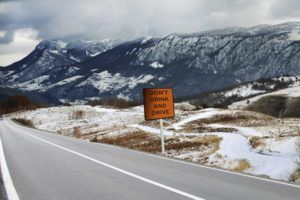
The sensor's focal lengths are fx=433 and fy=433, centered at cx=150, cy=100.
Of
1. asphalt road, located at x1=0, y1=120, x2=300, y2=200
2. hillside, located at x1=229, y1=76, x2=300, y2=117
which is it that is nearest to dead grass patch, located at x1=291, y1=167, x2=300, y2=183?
asphalt road, located at x1=0, y1=120, x2=300, y2=200

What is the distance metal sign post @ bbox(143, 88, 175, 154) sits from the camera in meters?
21.5

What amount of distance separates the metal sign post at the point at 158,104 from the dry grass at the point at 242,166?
3.95 meters

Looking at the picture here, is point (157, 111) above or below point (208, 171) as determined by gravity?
above

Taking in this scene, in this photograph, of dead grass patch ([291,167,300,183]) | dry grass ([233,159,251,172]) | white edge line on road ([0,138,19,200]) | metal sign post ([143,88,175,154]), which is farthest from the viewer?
metal sign post ([143,88,175,154])

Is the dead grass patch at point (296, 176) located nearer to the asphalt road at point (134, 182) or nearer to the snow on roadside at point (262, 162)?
the snow on roadside at point (262, 162)

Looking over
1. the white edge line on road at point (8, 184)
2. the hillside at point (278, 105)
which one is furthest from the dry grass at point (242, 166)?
the hillside at point (278, 105)

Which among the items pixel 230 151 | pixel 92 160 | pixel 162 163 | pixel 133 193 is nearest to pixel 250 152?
pixel 230 151

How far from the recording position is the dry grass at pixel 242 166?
59.0 ft

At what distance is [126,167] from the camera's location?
14539mm

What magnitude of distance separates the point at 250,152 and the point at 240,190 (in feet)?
40.0

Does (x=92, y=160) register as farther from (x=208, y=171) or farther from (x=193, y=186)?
(x=193, y=186)

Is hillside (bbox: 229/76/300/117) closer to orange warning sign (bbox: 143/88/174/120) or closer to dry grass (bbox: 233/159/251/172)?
orange warning sign (bbox: 143/88/174/120)

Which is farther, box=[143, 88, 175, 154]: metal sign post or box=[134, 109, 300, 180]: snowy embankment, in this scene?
box=[143, 88, 175, 154]: metal sign post

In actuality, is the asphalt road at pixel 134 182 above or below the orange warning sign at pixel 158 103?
below
